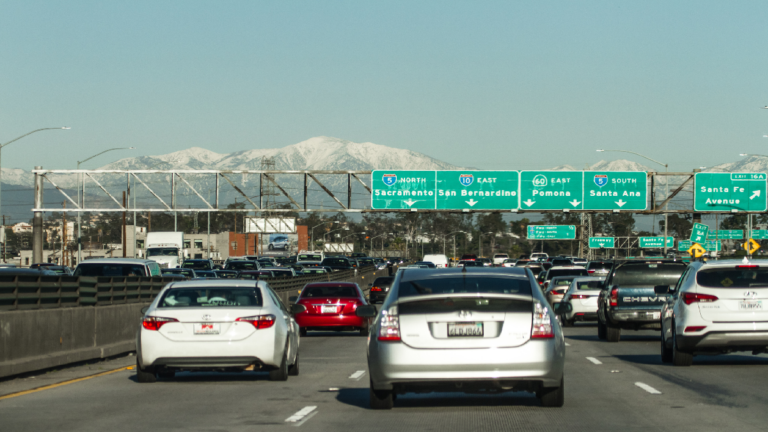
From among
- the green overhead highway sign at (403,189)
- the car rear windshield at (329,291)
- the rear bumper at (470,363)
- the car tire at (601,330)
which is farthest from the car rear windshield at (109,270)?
the green overhead highway sign at (403,189)

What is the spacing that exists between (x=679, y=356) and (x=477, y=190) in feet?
116

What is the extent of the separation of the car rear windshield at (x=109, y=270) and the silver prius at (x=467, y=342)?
1696 cm

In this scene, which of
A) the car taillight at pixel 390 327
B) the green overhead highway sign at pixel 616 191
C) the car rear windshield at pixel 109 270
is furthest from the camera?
the green overhead highway sign at pixel 616 191

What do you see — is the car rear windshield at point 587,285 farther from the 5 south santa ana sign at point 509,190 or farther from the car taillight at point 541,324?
the 5 south santa ana sign at point 509,190

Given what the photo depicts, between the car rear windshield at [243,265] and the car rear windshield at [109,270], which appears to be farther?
the car rear windshield at [243,265]

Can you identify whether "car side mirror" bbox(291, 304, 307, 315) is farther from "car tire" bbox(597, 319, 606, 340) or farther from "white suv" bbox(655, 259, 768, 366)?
"car tire" bbox(597, 319, 606, 340)

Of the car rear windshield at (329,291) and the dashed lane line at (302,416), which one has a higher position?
the car rear windshield at (329,291)

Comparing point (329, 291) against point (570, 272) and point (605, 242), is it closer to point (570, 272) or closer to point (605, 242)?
point (570, 272)

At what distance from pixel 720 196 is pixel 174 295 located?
4235 centimetres

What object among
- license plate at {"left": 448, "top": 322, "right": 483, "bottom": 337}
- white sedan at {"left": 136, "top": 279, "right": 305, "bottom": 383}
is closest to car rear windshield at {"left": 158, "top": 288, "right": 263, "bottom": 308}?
white sedan at {"left": 136, "top": 279, "right": 305, "bottom": 383}

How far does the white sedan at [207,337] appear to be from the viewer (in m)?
13.4

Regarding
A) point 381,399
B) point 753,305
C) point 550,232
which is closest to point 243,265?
point 753,305

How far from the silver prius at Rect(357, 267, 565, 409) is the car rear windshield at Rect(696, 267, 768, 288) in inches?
232

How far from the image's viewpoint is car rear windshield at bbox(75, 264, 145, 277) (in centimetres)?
2570
